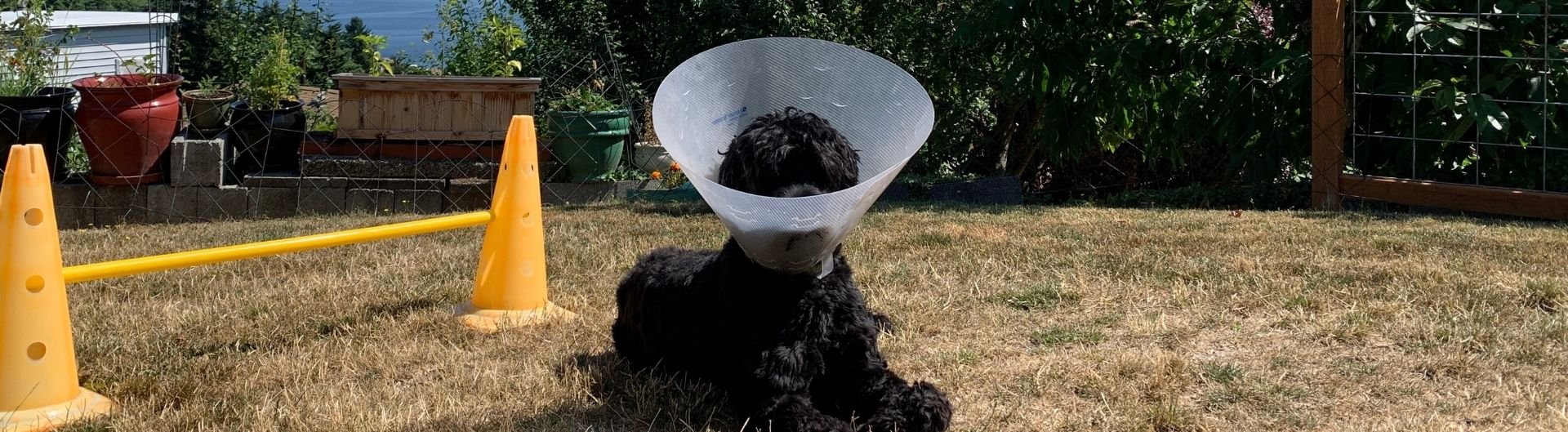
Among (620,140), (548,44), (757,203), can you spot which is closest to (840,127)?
(757,203)

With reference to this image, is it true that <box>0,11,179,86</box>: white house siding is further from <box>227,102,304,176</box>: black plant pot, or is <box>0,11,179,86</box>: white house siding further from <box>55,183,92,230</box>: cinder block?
<box>227,102,304,176</box>: black plant pot

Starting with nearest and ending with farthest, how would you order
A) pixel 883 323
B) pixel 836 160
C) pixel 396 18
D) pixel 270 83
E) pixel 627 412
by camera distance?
pixel 836 160, pixel 627 412, pixel 883 323, pixel 270 83, pixel 396 18

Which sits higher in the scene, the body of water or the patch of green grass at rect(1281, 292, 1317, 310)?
the body of water

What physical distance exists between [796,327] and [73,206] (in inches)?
347

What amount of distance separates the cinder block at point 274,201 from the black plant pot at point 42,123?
1.46 metres

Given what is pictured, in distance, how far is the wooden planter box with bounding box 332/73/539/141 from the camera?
9992mm

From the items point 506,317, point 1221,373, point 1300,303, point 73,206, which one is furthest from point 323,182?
point 1221,373

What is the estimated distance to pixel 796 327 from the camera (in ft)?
10.5

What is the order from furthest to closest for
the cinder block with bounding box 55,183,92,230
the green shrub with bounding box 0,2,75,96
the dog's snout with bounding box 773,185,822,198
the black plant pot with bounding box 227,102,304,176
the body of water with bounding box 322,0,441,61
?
the body of water with bounding box 322,0,441,61 < the green shrub with bounding box 0,2,75,96 < the black plant pot with bounding box 227,102,304,176 < the cinder block with bounding box 55,183,92,230 < the dog's snout with bounding box 773,185,822,198

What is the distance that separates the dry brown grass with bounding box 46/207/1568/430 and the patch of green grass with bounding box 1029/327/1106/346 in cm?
1

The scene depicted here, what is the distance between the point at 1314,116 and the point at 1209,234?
246 centimetres

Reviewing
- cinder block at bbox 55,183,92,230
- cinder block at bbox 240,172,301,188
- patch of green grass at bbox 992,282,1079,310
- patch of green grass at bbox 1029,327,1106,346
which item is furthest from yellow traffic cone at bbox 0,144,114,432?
cinder block at bbox 55,183,92,230

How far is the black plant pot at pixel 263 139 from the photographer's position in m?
10.1

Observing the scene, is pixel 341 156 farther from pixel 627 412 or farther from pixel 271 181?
pixel 627 412
